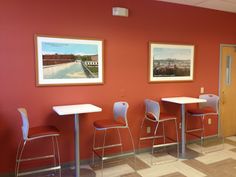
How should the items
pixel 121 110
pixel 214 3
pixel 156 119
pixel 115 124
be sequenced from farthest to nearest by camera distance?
pixel 214 3 → pixel 156 119 → pixel 121 110 → pixel 115 124

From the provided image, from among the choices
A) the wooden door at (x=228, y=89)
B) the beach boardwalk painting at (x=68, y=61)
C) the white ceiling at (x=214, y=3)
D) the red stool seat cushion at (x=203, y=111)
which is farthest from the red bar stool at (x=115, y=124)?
the wooden door at (x=228, y=89)

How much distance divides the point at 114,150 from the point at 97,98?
95 centimetres

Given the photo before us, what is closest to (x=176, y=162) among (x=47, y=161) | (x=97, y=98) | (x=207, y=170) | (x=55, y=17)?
(x=207, y=170)

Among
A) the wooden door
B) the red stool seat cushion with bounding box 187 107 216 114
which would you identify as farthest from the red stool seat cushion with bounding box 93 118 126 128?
the wooden door

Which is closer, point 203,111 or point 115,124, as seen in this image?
point 115,124

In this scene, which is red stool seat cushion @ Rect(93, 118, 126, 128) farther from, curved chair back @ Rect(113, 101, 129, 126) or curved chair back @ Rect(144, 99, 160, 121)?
curved chair back @ Rect(144, 99, 160, 121)

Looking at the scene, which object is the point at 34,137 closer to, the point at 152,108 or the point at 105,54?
the point at 105,54

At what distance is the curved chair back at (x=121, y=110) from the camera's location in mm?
3108

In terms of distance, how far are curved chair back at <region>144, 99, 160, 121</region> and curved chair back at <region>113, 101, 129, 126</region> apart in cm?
51

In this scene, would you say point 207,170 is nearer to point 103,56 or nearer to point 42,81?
point 103,56

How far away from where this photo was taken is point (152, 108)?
3.48m

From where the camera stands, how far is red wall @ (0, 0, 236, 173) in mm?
2906

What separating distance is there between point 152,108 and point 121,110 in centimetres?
58

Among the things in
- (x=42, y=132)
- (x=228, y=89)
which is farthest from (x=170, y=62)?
(x=42, y=132)
